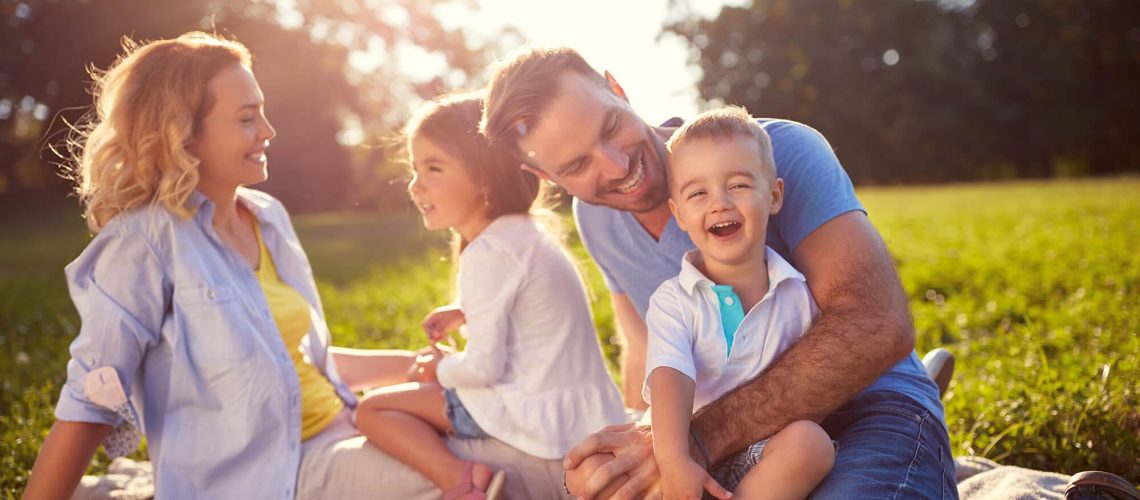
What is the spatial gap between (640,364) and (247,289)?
55.8 inches

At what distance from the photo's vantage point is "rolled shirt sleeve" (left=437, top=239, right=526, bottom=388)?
275cm

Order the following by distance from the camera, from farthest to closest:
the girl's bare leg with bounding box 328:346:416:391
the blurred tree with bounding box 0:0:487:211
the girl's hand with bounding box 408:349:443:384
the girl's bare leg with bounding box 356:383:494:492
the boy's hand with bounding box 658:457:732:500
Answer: the blurred tree with bounding box 0:0:487:211
the girl's bare leg with bounding box 328:346:416:391
the girl's hand with bounding box 408:349:443:384
the girl's bare leg with bounding box 356:383:494:492
the boy's hand with bounding box 658:457:732:500

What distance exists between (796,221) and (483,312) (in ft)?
3.26

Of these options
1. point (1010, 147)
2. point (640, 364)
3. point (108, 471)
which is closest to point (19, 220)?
point (108, 471)

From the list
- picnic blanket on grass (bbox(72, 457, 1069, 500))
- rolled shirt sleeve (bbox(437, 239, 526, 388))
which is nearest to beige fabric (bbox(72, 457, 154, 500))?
picnic blanket on grass (bbox(72, 457, 1069, 500))

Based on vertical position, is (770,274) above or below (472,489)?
above

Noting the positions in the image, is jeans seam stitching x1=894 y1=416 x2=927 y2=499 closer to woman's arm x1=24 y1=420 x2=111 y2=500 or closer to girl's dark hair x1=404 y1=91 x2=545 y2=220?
girl's dark hair x1=404 y1=91 x2=545 y2=220

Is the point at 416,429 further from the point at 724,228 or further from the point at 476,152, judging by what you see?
the point at 724,228

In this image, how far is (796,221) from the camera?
101 inches

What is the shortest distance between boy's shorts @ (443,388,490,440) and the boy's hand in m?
0.88

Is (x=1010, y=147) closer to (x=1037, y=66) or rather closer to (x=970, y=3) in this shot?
(x=1037, y=66)

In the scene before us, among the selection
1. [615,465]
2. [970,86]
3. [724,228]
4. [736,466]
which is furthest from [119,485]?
[970,86]

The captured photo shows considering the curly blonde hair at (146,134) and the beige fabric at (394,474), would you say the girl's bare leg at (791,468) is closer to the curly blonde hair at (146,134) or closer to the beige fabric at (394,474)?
the beige fabric at (394,474)

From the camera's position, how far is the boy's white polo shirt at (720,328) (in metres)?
2.31
